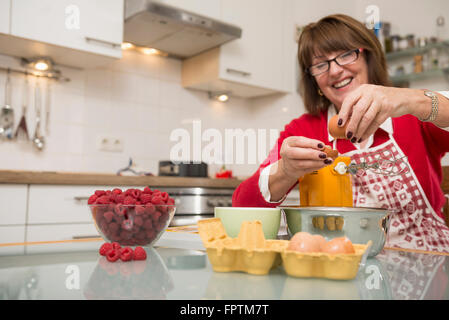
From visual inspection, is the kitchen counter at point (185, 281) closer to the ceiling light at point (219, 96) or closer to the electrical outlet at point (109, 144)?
the electrical outlet at point (109, 144)

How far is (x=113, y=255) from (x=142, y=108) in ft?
7.09

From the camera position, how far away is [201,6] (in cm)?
244

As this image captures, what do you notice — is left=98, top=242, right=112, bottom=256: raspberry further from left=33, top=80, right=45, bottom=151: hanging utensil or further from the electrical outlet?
the electrical outlet

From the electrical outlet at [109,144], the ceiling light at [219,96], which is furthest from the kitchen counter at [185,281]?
the ceiling light at [219,96]

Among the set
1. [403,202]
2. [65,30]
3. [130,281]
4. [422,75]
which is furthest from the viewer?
[422,75]

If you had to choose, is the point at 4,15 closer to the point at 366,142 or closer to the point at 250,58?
the point at 250,58

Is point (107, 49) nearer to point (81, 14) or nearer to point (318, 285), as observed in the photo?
point (81, 14)

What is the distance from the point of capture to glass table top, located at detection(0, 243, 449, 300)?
0.37 m

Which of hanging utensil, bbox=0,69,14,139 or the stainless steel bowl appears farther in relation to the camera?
hanging utensil, bbox=0,69,14,139

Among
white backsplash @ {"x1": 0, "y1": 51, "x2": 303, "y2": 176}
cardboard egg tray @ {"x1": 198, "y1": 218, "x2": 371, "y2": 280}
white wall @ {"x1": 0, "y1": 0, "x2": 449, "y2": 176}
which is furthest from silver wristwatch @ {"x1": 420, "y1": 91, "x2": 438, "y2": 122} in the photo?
white backsplash @ {"x1": 0, "y1": 51, "x2": 303, "y2": 176}

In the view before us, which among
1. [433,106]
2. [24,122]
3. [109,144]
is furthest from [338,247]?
[109,144]

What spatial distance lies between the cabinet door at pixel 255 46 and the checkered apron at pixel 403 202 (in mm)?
1511

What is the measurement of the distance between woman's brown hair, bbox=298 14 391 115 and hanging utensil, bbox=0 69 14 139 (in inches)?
58.8

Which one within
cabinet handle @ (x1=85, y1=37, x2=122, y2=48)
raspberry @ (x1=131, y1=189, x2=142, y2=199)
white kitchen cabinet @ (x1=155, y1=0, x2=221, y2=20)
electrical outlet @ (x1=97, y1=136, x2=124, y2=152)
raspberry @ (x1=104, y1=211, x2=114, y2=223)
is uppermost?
white kitchen cabinet @ (x1=155, y1=0, x2=221, y2=20)
